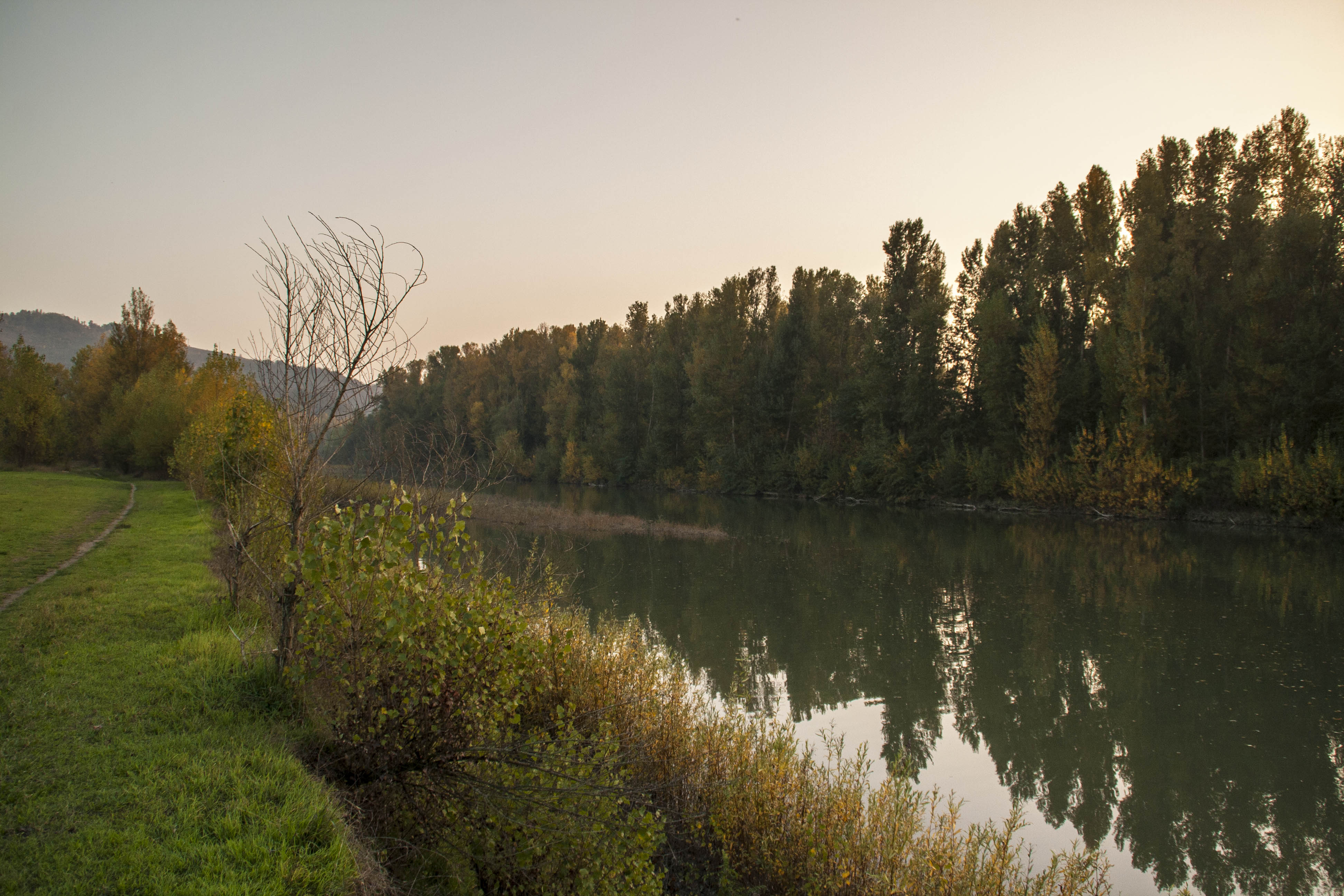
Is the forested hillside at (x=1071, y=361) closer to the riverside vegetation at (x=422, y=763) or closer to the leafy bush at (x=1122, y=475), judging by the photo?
the leafy bush at (x=1122, y=475)

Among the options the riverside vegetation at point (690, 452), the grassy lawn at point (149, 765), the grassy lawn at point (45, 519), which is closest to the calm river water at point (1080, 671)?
the riverside vegetation at point (690, 452)

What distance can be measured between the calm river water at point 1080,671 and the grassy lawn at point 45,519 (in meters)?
9.99

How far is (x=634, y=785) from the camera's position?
666 centimetres

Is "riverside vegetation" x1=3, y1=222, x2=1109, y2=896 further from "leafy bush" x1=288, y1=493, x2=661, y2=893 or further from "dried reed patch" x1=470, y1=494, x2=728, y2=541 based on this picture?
"dried reed patch" x1=470, y1=494, x2=728, y2=541

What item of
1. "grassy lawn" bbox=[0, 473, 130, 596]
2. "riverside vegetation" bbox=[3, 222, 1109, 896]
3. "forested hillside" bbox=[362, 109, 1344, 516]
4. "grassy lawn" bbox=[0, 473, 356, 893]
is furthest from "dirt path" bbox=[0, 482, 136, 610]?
"forested hillside" bbox=[362, 109, 1344, 516]

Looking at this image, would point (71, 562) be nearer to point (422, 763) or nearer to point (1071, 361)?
point (422, 763)

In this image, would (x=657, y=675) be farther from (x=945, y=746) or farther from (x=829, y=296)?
(x=829, y=296)

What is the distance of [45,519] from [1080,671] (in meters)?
22.4

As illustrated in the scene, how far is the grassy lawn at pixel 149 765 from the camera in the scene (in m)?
3.77

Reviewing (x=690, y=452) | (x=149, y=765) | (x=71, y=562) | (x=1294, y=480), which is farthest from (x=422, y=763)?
(x=690, y=452)

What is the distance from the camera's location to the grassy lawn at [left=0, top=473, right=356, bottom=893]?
377 cm

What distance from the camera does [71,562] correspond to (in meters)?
11.9

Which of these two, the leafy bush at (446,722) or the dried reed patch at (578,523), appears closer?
the leafy bush at (446,722)

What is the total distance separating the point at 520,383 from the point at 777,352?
3780 centimetres
